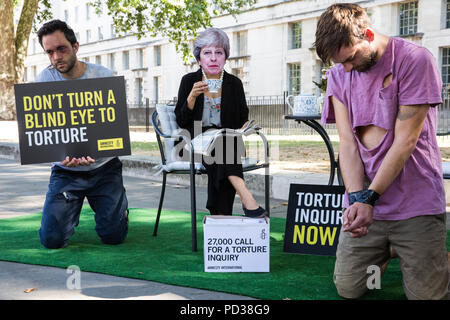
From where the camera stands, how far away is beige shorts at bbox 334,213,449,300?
2838 mm

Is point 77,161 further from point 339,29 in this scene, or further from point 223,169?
point 339,29

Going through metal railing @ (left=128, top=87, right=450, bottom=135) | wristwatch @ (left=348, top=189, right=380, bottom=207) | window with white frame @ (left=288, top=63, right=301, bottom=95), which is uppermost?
window with white frame @ (left=288, top=63, right=301, bottom=95)

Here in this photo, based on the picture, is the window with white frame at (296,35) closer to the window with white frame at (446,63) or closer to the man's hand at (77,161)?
the window with white frame at (446,63)

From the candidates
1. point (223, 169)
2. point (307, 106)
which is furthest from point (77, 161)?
point (307, 106)

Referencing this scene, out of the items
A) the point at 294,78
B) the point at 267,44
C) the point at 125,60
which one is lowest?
the point at 294,78

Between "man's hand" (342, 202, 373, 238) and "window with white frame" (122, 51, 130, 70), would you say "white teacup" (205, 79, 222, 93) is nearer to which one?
"man's hand" (342, 202, 373, 238)

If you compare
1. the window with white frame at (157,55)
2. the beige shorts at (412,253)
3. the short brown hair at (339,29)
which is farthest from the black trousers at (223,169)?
the window with white frame at (157,55)

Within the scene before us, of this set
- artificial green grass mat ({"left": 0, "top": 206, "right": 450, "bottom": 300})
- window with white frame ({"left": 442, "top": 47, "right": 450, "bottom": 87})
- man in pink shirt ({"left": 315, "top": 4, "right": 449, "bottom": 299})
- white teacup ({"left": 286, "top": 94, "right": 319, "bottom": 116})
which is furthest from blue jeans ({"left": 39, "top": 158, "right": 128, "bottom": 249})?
window with white frame ({"left": 442, "top": 47, "right": 450, "bottom": 87})

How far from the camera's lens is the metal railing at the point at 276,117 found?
2159cm

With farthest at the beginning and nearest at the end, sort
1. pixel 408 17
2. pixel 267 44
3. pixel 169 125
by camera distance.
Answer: pixel 267 44 < pixel 408 17 < pixel 169 125

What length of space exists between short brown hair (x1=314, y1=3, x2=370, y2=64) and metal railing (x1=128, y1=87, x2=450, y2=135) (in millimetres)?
16354

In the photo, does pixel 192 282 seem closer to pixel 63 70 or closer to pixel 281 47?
pixel 63 70

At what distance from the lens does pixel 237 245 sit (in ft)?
11.9

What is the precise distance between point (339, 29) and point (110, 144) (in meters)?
2.27
